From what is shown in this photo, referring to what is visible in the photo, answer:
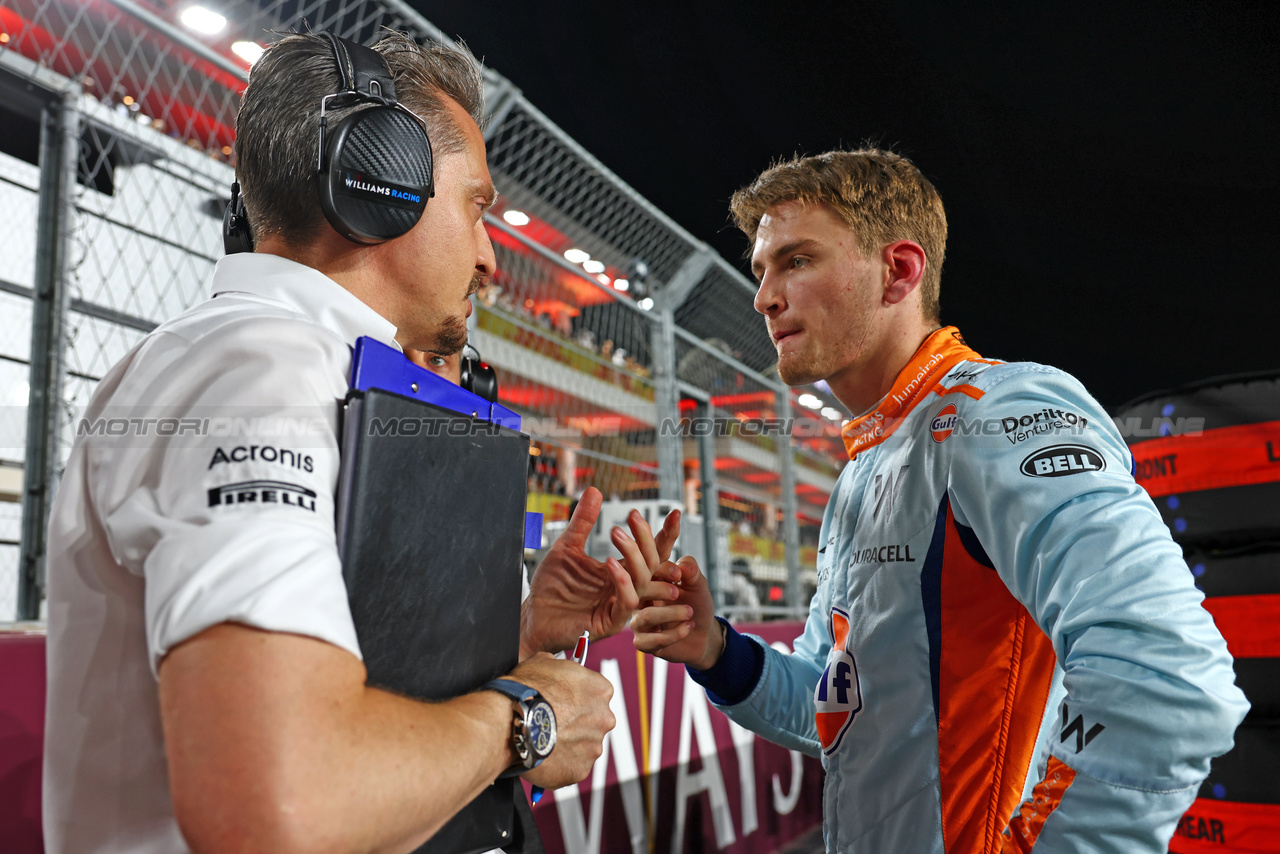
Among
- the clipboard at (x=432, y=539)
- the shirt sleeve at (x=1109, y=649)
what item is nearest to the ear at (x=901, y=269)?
the shirt sleeve at (x=1109, y=649)

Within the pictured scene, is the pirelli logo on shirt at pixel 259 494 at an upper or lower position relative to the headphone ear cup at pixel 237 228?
lower

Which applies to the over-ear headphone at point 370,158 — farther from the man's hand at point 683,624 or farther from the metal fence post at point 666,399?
the metal fence post at point 666,399

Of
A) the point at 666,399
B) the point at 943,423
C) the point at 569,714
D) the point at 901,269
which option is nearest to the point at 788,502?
Result: the point at 666,399

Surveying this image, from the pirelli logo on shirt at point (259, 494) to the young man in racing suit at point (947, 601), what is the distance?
964 millimetres

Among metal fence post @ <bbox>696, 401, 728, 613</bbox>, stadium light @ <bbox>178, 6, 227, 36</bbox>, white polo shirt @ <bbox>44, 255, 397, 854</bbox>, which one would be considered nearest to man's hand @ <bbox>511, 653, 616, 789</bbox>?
white polo shirt @ <bbox>44, 255, 397, 854</bbox>

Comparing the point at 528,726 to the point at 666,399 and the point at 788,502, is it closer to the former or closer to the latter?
the point at 666,399

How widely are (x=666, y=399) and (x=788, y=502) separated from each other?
6.06ft

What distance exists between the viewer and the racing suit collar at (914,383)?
1599 mm

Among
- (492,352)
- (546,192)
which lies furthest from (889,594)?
(546,192)

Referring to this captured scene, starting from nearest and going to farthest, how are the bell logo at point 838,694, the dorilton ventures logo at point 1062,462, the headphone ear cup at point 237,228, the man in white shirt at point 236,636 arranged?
the man in white shirt at point 236,636 → the dorilton ventures logo at point 1062,462 → the headphone ear cup at point 237,228 → the bell logo at point 838,694

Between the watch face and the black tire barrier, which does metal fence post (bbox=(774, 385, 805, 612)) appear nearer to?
the black tire barrier

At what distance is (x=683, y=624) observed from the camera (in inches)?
68.4

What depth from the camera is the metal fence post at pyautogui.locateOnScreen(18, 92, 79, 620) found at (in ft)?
6.13

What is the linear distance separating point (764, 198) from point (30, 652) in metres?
1.92
